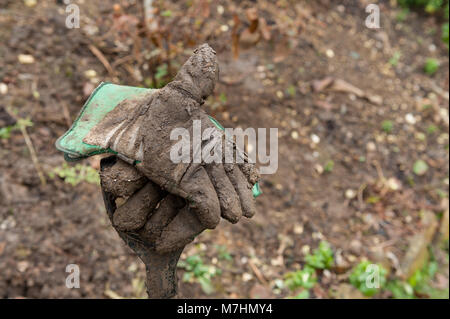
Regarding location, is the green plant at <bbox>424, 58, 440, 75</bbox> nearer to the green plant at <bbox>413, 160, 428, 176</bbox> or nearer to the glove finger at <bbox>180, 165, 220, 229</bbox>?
the green plant at <bbox>413, 160, 428, 176</bbox>

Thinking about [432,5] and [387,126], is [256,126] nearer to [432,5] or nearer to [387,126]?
[387,126]

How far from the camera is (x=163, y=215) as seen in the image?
137cm

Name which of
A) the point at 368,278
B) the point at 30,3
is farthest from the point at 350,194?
the point at 30,3

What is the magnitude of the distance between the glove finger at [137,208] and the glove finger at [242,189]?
260 millimetres

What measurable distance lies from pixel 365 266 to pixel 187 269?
4.14 feet

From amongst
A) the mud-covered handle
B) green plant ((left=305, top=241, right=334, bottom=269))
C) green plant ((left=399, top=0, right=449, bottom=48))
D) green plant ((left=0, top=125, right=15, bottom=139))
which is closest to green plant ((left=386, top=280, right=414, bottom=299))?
green plant ((left=305, top=241, right=334, bottom=269))

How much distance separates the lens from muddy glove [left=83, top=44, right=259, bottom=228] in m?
1.23

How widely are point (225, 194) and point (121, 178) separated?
348 mm

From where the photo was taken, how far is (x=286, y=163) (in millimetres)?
3129
